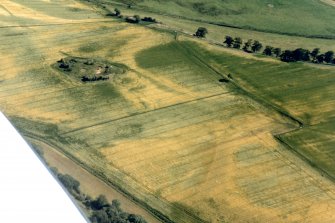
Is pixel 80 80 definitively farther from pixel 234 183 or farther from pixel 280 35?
pixel 280 35

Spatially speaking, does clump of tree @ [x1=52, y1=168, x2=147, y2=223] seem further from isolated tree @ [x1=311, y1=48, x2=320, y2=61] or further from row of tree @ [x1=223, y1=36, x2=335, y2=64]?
isolated tree @ [x1=311, y1=48, x2=320, y2=61]

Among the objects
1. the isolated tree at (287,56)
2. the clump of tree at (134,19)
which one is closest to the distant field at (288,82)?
the isolated tree at (287,56)

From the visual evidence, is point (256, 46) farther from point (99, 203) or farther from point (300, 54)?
point (99, 203)

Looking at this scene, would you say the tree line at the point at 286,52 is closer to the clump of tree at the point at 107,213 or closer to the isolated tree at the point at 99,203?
the clump of tree at the point at 107,213

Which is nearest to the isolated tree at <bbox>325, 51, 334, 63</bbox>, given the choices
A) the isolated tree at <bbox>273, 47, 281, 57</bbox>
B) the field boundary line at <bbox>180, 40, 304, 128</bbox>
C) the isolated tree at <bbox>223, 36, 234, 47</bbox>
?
the isolated tree at <bbox>273, 47, 281, 57</bbox>

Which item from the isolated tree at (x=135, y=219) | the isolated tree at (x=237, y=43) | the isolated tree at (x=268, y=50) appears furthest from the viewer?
the isolated tree at (x=237, y=43)

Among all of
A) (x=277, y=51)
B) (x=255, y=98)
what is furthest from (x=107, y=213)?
(x=277, y=51)

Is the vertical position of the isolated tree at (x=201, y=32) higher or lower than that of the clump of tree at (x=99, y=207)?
higher
